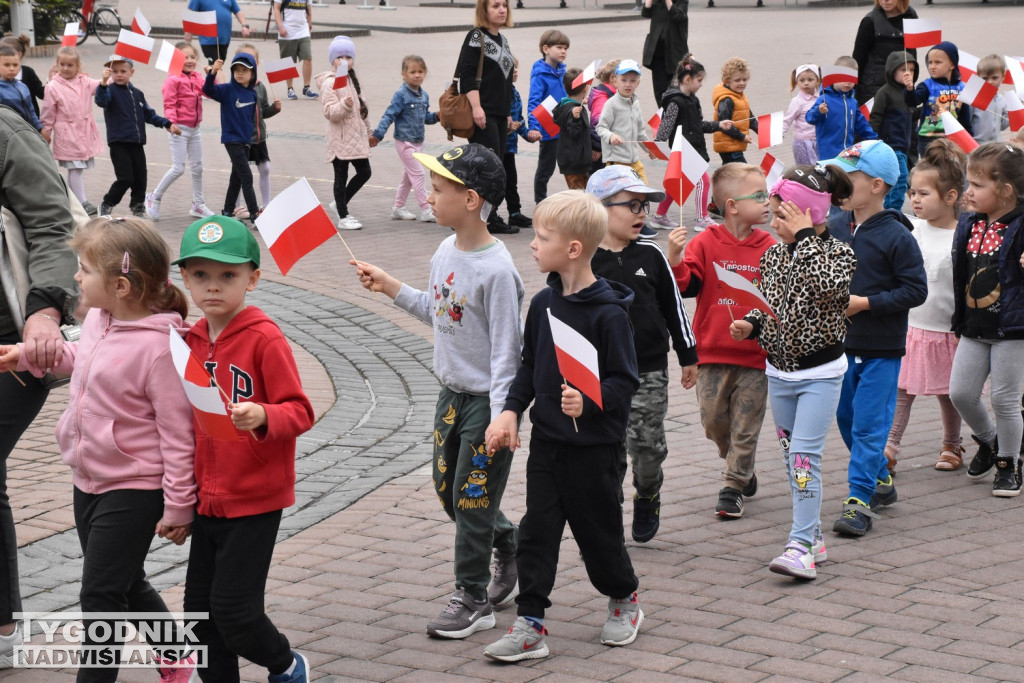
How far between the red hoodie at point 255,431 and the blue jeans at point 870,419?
8.92 ft

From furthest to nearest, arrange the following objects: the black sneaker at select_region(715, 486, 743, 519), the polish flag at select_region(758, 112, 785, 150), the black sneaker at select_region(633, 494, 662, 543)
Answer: the polish flag at select_region(758, 112, 785, 150) → the black sneaker at select_region(715, 486, 743, 519) → the black sneaker at select_region(633, 494, 662, 543)

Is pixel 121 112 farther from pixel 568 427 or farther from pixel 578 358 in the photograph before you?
pixel 578 358

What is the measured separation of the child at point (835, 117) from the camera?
12648mm

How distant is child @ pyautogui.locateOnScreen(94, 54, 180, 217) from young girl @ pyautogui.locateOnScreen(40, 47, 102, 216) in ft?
0.61

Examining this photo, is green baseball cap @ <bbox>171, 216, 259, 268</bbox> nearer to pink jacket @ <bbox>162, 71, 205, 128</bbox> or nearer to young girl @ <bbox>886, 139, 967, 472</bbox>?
young girl @ <bbox>886, 139, 967, 472</bbox>

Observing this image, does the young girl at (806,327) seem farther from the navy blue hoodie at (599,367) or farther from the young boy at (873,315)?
the navy blue hoodie at (599,367)

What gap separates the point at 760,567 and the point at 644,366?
0.91m

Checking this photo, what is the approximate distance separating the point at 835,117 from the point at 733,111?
1.02 m

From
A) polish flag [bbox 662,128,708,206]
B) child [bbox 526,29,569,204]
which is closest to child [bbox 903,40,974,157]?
child [bbox 526,29,569,204]

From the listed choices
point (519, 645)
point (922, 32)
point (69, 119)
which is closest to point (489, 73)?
point (922, 32)

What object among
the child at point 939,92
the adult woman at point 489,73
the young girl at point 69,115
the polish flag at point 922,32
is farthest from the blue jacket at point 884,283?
the young girl at point 69,115

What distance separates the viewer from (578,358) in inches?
158

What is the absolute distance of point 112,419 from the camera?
3676 mm

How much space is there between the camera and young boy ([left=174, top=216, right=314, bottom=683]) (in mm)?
3656
